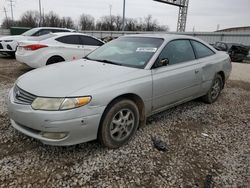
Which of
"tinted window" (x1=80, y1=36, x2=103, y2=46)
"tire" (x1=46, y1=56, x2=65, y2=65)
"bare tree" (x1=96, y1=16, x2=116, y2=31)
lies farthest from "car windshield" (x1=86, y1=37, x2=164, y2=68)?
"bare tree" (x1=96, y1=16, x2=116, y2=31)

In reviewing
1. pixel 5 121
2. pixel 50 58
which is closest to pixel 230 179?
pixel 5 121

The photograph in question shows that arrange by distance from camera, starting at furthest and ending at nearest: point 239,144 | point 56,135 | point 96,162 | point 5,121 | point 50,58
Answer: point 50,58 → point 5,121 → point 239,144 → point 96,162 → point 56,135

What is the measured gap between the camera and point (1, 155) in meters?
2.53

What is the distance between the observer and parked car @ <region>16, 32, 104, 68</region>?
6.13 metres

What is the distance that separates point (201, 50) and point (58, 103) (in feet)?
10.3

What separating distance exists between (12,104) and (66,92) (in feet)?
2.43

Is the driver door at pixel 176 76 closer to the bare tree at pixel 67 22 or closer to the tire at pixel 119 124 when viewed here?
the tire at pixel 119 124

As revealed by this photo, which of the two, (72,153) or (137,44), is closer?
(72,153)

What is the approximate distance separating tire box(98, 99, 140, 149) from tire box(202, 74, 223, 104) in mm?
2252

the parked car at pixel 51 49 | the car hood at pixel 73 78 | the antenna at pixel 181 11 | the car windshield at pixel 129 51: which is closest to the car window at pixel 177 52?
the car windshield at pixel 129 51

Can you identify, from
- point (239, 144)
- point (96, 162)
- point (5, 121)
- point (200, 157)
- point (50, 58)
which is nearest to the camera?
point (96, 162)

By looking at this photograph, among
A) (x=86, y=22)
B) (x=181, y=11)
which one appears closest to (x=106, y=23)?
(x=86, y=22)

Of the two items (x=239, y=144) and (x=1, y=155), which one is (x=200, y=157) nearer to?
(x=239, y=144)

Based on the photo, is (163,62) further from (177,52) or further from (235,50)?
(235,50)
